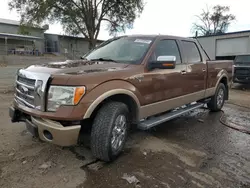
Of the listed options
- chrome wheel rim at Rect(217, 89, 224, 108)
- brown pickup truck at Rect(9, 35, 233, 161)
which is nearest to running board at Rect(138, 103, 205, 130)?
brown pickup truck at Rect(9, 35, 233, 161)

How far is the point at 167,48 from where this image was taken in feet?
14.1

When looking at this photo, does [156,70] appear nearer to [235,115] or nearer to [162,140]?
[162,140]

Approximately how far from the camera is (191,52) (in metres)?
5.00

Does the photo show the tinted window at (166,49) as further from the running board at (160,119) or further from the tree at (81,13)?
the tree at (81,13)

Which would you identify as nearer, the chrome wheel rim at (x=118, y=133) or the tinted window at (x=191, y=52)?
the chrome wheel rim at (x=118, y=133)

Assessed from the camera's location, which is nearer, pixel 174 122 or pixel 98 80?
pixel 98 80

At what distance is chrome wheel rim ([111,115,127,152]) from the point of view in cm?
316

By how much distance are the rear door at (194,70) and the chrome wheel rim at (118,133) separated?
1.89 m

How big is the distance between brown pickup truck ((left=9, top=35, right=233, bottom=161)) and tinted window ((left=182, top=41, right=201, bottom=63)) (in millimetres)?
43

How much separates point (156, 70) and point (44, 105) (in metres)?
1.88

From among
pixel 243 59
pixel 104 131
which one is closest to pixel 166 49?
pixel 104 131

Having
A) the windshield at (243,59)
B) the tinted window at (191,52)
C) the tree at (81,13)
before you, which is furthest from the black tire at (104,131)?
the tree at (81,13)

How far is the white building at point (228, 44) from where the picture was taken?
19.0 m

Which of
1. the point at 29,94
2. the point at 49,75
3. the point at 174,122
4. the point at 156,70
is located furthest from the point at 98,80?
the point at 174,122
